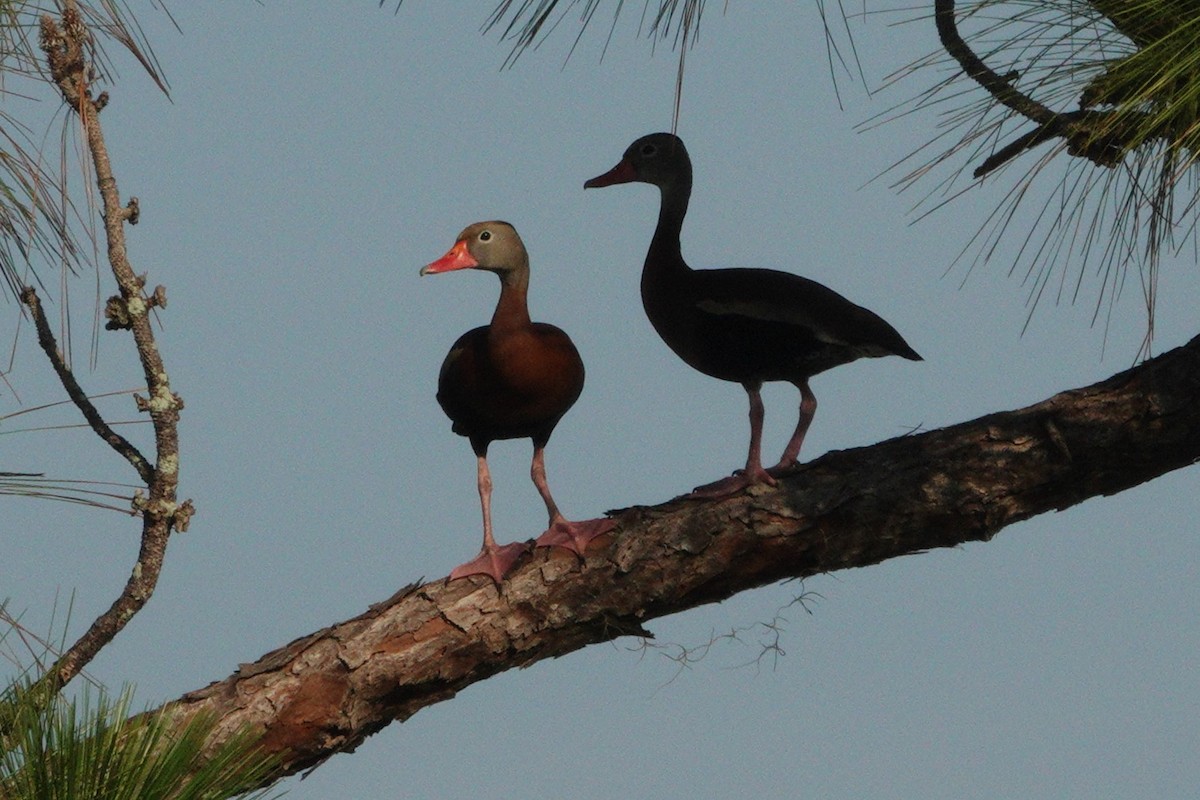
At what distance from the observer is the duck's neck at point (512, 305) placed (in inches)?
148

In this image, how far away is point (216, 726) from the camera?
3.29m

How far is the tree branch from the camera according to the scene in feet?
10.2

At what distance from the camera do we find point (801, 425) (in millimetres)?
3758

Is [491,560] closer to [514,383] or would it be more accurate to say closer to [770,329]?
Result: [514,383]

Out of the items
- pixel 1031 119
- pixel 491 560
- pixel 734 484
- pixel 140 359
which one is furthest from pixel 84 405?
pixel 1031 119

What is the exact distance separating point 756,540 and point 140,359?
1303 millimetres

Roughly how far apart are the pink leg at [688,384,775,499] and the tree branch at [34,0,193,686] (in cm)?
111

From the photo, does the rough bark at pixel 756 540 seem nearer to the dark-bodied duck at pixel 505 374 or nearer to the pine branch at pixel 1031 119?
the dark-bodied duck at pixel 505 374

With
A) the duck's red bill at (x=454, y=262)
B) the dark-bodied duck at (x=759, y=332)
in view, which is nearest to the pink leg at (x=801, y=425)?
the dark-bodied duck at (x=759, y=332)

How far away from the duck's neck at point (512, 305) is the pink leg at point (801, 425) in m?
0.65

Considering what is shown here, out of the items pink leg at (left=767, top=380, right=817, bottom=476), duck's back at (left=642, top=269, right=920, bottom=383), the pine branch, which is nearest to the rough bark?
pink leg at (left=767, top=380, right=817, bottom=476)

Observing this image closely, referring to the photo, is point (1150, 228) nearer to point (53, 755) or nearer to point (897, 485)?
point (897, 485)

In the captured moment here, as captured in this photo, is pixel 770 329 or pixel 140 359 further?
pixel 770 329

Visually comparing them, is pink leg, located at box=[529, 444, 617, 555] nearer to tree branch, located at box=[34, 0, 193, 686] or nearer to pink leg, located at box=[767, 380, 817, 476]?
pink leg, located at box=[767, 380, 817, 476]
